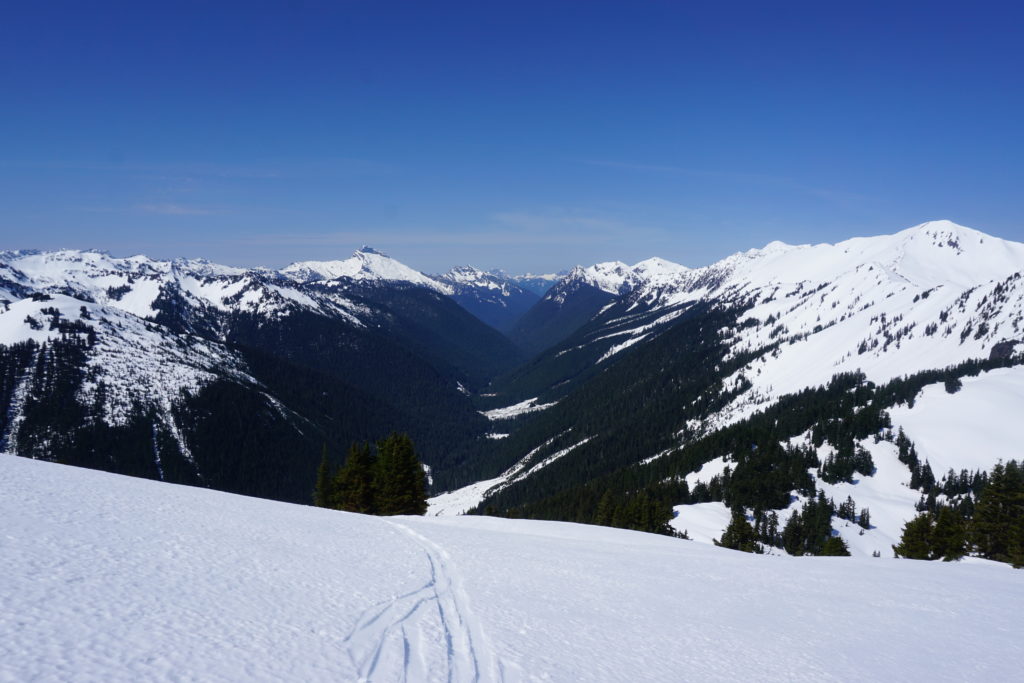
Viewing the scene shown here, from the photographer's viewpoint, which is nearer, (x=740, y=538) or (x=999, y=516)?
(x=999, y=516)

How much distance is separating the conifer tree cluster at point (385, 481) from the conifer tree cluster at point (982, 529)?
5098 cm

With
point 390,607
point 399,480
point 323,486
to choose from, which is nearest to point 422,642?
point 390,607

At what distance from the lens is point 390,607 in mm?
13602

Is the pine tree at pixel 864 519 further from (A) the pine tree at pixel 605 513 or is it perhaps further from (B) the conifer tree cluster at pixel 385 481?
(B) the conifer tree cluster at pixel 385 481

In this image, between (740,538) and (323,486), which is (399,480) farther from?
(740,538)

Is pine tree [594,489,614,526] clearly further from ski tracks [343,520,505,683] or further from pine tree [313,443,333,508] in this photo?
ski tracks [343,520,505,683]

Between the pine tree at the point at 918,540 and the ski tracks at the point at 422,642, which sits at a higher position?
the ski tracks at the point at 422,642

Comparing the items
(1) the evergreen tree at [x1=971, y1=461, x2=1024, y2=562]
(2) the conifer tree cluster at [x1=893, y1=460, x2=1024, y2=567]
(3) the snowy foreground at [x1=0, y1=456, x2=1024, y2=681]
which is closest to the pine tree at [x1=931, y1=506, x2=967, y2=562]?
(2) the conifer tree cluster at [x1=893, y1=460, x2=1024, y2=567]

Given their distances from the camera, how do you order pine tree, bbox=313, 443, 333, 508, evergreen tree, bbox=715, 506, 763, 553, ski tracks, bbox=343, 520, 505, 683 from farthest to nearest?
evergreen tree, bbox=715, 506, 763, 553 < pine tree, bbox=313, 443, 333, 508 < ski tracks, bbox=343, 520, 505, 683

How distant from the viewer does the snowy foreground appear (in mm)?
9328

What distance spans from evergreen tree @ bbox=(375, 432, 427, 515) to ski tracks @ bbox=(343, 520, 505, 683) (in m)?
36.3

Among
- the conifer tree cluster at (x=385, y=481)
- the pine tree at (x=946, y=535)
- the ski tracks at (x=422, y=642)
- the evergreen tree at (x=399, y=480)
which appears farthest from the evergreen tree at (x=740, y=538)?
the ski tracks at (x=422, y=642)

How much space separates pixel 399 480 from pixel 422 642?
40.9 meters

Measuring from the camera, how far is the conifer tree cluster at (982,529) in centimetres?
4778
